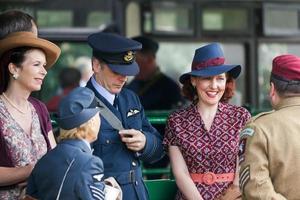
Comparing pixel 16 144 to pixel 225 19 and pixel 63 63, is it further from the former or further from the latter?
pixel 225 19

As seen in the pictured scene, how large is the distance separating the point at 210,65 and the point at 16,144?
128 cm

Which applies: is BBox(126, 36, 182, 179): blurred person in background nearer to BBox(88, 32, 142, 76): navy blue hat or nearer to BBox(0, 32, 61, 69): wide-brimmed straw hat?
BBox(88, 32, 142, 76): navy blue hat

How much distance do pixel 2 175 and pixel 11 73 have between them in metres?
0.57

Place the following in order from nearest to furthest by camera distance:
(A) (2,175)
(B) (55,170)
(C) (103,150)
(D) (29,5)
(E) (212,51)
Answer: (B) (55,170)
(A) (2,175)
(C) (103,150)
(E) (212,51)
(D) (29,5)

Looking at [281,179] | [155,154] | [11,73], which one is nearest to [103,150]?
[155,154]

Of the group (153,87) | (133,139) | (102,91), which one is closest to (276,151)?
(133,139)

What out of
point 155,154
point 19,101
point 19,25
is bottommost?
point 155,154

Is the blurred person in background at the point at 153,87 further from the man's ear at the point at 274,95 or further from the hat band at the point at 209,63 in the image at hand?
the man's ear at the point at 274,95

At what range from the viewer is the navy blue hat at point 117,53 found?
4.59 meters

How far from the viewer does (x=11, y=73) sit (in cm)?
442

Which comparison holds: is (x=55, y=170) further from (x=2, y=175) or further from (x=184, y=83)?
(x=184, y=83)

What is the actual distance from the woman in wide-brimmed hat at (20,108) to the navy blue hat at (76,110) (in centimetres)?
42

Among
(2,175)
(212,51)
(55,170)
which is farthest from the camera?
(212,51)

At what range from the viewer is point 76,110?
3955 millimetres
